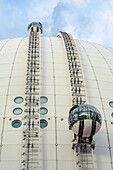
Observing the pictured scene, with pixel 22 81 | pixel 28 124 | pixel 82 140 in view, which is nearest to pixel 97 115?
pixel 82 140

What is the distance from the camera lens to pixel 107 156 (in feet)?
73.2

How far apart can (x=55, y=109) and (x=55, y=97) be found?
69.4 inches

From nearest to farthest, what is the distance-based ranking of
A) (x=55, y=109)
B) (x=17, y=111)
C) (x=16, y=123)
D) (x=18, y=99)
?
(x=16, y=123)
(x=17, y=111)
(x=55, y=109)
(x=18, y=99)

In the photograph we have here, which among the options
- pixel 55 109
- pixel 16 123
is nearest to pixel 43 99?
pixel 55 109

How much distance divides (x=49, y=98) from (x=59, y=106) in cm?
152

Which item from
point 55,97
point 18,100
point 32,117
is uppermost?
point 55,97

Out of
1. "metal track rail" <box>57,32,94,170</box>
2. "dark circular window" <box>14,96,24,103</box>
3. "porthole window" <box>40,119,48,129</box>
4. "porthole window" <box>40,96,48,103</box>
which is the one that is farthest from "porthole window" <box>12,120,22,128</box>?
"metal track rail" <box>57,32,94,170</box>

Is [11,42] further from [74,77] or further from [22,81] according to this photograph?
[74,77]

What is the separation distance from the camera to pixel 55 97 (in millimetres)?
26297

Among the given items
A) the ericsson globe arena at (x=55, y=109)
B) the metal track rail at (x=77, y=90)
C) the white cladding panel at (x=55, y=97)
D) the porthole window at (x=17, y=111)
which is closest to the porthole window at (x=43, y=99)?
the ericsson globe arena at (x=55, y=109)

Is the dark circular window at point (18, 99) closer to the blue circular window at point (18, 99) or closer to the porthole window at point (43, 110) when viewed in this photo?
the blue circular window at point (18, 99)

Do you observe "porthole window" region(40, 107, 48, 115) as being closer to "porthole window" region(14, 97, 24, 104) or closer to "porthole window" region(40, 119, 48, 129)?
"porthole window" region(40, 119, 48, 129)

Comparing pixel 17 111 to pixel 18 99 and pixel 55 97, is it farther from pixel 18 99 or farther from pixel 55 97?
pixel 55 97

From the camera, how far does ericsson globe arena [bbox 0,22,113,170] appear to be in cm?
2105
